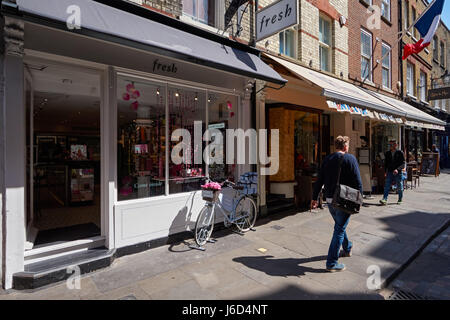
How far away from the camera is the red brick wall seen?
10.1 metres

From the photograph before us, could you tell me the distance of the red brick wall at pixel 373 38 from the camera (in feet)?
33.3

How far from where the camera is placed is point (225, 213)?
5.60 meters

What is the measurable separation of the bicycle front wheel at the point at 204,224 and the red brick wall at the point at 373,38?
28.0 ft

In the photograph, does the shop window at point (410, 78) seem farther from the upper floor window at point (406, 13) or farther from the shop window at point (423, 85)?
the upper floor window at point (406, 13)

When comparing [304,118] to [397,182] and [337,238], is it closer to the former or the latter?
[397,182]

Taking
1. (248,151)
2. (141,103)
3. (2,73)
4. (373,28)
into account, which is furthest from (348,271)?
(373,28)

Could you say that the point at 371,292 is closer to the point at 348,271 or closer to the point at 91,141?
the point at 348,271

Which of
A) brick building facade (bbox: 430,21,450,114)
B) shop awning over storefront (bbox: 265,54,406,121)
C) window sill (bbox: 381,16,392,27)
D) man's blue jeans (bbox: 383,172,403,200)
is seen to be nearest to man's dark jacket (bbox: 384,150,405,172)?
man's blue jeans (bbox: 383,172,403,200)

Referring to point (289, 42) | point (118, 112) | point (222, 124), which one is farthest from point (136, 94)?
point (289, 42)

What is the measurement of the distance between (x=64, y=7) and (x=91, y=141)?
1258 cm

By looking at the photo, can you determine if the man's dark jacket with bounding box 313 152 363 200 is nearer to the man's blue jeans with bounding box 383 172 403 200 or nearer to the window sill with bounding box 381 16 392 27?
the man's blue jeans with bounding box 383 172 403 200

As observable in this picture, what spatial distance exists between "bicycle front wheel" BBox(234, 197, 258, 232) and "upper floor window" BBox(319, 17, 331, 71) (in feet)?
20.1

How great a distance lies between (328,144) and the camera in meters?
10.3

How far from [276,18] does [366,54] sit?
7.71 m
